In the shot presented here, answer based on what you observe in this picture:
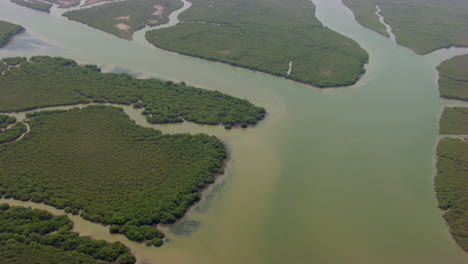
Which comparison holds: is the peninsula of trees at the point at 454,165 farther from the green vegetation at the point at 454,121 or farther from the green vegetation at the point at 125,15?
the green vegetation at the point at 125,15

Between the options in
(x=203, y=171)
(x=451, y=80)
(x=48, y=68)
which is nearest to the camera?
(x=203, y=171)

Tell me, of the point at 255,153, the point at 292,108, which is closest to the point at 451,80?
the point at 292,108

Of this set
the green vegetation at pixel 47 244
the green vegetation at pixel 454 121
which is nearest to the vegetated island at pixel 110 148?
the green vegetation at pixel 47 244

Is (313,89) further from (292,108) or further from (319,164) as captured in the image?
(319,164)

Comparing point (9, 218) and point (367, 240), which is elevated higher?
point (367, 240)

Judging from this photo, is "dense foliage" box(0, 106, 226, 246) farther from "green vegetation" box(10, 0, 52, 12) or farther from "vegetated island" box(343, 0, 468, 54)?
"vegetated island" box(343, 0, 468, 54)

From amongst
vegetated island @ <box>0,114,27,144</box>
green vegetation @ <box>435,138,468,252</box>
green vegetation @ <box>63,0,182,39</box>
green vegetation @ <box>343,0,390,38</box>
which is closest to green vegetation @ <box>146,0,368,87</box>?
green vegetation @ <box>63,0,182,39</box>

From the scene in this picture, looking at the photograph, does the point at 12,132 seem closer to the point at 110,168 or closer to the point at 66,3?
Result: the point at 110,168
